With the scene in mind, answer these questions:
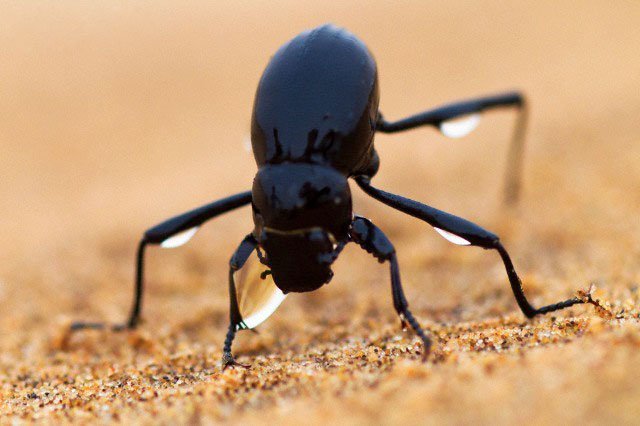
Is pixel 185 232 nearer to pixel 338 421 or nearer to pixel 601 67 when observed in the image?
pixel 338 421

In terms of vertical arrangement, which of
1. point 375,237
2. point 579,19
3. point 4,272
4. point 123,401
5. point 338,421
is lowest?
A: point 4,272

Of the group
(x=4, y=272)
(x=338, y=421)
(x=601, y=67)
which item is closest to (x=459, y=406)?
(x=338, y=421)

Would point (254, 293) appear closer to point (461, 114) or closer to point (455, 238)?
point (455, 238)

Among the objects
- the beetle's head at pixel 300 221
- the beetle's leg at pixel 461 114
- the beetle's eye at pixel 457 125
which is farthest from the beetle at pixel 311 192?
the beetle's eye at pixel 457 125

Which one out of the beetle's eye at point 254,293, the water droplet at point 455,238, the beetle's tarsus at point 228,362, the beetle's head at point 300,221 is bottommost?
the beetle's tarsus at point 228,362

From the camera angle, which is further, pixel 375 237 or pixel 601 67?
pixel 601 67

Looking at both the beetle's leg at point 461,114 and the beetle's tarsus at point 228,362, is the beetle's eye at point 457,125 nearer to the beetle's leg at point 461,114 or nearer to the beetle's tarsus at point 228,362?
the beetle's leg at point 461,114
